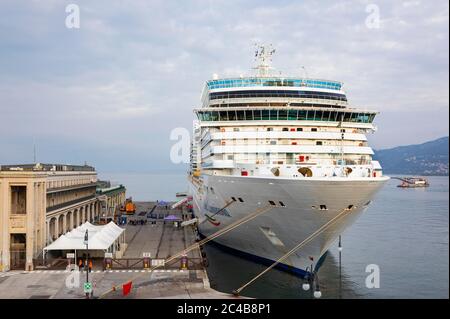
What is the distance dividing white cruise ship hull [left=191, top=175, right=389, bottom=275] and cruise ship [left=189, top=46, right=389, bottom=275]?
0.19 feet

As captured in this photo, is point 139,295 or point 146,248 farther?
point 146,248

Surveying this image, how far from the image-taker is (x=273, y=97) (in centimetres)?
3397

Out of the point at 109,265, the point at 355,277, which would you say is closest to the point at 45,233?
the point at 109,265

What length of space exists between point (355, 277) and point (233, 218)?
10.1m

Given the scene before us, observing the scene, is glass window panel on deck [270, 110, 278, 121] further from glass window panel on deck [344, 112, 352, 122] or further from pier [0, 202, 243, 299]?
pier [0, 202, 243, 299]

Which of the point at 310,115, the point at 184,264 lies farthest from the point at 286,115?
the point at 184,264

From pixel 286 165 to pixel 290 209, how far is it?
2.54 meters

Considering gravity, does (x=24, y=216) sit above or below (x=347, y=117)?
below

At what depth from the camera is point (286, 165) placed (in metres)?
26.0

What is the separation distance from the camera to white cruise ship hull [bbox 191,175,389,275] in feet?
80.5

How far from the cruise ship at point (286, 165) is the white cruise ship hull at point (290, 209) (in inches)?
2.3

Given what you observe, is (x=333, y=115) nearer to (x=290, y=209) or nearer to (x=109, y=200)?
(x=290, y=209)

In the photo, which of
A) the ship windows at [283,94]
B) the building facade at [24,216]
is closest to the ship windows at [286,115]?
the ship windows at [283,94]

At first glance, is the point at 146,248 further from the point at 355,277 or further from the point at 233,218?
the point at 355,277
